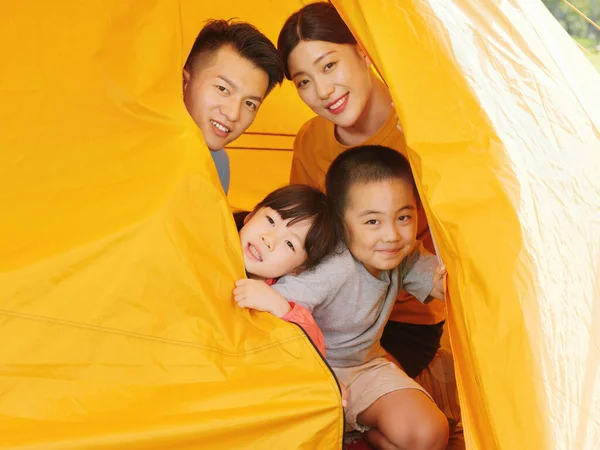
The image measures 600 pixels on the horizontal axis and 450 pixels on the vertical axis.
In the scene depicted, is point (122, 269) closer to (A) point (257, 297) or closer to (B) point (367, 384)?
(A) point (257, 297)

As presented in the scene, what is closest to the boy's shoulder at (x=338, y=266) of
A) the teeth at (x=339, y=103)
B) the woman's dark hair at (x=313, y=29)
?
the teeth at (x=339, y=103)

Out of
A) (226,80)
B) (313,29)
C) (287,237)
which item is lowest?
(287,237)

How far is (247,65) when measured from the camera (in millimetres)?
1560

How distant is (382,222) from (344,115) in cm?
32

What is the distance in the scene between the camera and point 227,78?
154 centimetres

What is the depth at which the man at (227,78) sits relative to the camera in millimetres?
1537

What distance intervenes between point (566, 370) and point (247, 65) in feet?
2.88

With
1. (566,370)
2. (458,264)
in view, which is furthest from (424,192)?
(566,370)

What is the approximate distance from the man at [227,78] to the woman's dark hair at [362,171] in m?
0.24

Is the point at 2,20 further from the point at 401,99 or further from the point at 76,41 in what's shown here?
the point at 401,99

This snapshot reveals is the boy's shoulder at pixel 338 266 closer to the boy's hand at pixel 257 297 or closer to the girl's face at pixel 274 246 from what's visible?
the girl's face at pixel 274 246

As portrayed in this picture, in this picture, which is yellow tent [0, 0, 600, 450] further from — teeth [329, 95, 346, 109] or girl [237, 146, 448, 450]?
teeth [329, 95, 346, 109]

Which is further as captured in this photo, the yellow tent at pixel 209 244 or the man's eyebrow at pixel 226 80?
the man's eyebrow at pixel 226 80

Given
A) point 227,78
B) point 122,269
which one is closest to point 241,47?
point 227,78
